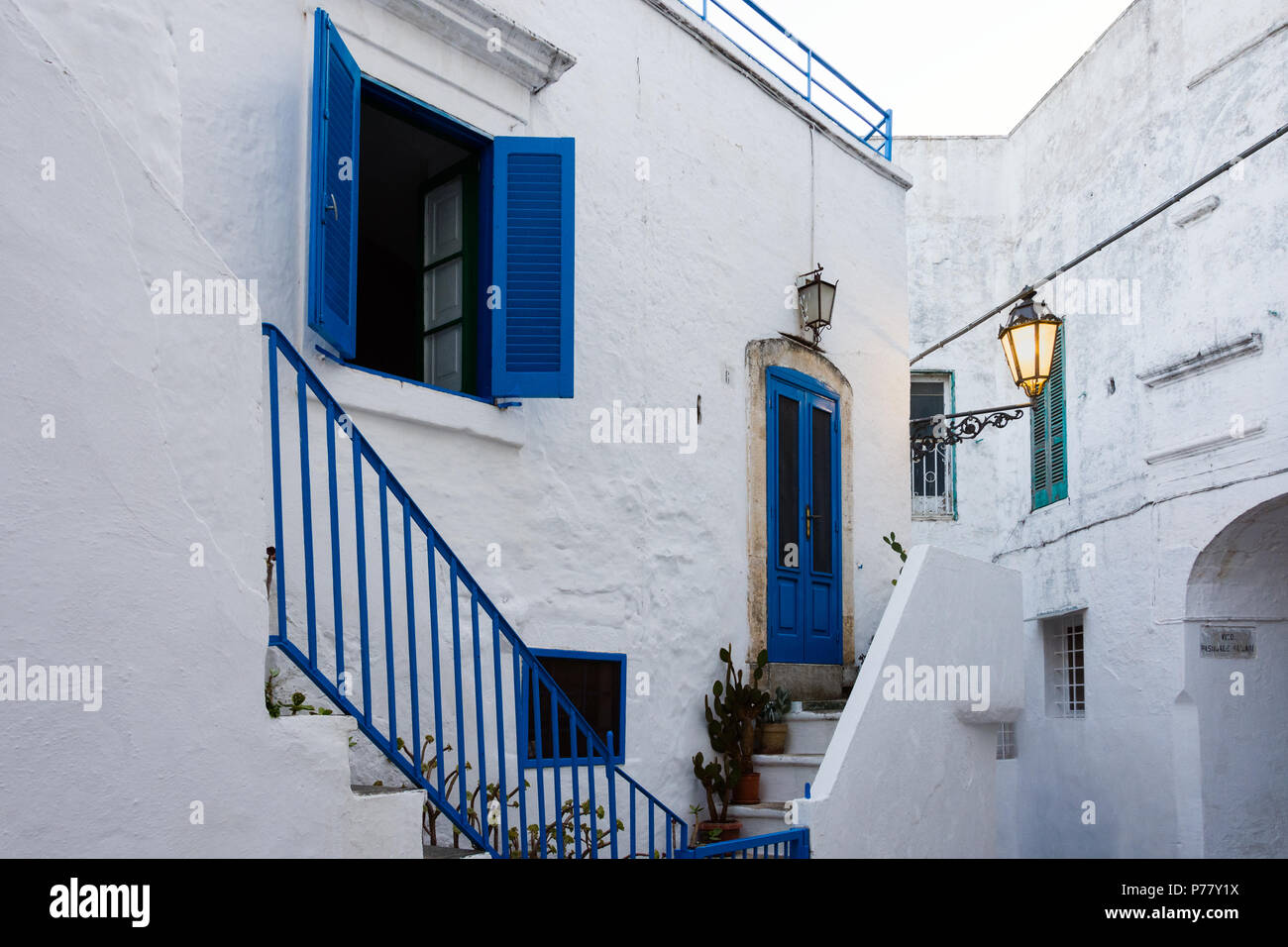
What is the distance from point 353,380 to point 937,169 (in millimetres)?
11072

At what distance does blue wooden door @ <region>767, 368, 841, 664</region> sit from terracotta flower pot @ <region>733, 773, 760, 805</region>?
3.20 feet

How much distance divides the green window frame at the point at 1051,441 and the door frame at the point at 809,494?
4.87 m

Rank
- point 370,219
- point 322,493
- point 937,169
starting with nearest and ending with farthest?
1. point 322,493
2. point 370,219
3. point 937,169

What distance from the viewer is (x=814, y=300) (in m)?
8.47

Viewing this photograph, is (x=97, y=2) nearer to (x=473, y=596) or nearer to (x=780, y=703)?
(x=473, y=596)

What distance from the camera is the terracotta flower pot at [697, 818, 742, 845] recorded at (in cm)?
684

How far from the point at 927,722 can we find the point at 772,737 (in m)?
0.92

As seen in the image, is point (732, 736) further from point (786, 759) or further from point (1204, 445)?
point (1204, 445)

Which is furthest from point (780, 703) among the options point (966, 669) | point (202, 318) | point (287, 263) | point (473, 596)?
point (202, 318)

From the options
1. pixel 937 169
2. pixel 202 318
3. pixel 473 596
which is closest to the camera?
pixel 202 318

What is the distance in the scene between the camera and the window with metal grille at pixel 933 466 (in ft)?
47.4

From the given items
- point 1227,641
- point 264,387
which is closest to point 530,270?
point 264,387

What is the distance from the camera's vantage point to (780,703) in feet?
24.9

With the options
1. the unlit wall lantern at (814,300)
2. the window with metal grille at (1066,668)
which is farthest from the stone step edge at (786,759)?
the window with metal grille at (1066,668)
